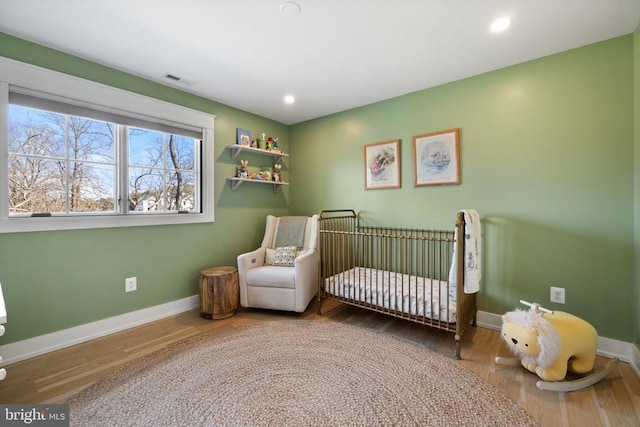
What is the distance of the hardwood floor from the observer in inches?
56.7

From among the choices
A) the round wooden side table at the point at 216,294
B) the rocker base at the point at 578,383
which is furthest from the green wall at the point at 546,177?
the round wooden side table at the point at 216,294

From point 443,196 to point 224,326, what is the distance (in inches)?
94.0

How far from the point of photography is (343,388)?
1598 mm

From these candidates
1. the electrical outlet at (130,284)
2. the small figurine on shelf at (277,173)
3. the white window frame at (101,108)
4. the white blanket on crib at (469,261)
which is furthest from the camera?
the small figurine on shelf at (277,173)

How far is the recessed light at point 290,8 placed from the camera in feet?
5.16

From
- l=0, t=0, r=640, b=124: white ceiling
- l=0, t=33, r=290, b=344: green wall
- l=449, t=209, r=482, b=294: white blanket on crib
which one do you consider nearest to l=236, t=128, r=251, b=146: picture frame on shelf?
l=0, t=33, r=290, b=344: green wall

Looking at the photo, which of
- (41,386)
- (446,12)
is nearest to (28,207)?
(41,386)

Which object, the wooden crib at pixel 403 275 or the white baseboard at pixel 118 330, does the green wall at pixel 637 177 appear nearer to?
the white baseboard at pixel 118 330

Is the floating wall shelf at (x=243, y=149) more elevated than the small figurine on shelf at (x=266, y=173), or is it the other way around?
the floating wall shelf at (x=243, y=149)

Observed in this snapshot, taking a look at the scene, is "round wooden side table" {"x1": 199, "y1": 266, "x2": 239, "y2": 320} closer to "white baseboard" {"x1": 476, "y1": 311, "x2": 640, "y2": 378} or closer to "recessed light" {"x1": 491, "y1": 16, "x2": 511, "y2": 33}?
"recessed light" {"x1": 491, "y1": 16, "x2": 511, "y2": 33}

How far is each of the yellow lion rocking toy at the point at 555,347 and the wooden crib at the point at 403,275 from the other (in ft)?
1.25

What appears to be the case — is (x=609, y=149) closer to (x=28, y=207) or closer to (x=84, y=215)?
(x=84, y=215)

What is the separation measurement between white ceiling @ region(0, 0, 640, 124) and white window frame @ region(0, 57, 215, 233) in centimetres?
23

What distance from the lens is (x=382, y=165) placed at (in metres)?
3.01
